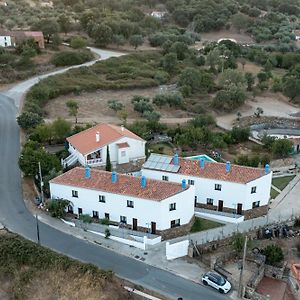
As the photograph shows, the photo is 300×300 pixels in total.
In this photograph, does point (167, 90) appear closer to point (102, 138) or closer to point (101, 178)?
point (102, 138)

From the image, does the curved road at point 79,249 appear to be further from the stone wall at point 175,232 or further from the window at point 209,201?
the window at point 209,201

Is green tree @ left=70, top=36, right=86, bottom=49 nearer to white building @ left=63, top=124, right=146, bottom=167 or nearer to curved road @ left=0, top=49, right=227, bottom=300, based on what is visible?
white building @ left=63, top=124, right=146, bottom=167

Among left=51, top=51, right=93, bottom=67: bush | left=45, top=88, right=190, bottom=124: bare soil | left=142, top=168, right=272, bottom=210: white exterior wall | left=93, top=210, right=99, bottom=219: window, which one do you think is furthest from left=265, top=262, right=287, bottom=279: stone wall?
left=51, top=51, right=93, bottom=67: bush

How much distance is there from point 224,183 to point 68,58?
177 feet

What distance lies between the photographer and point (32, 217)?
35781 mm

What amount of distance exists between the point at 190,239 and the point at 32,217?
12108 millimetres

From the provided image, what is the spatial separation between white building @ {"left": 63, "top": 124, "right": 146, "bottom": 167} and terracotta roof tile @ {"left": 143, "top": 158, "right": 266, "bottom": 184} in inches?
250

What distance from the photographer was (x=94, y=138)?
1715 inches

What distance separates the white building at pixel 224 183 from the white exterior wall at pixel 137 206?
2678mm

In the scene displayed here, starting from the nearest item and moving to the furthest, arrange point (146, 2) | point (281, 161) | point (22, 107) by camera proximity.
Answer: point (281, 161) < point (22, 107) < point (146, 2)

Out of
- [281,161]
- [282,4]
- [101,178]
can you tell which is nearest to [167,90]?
[281,161]

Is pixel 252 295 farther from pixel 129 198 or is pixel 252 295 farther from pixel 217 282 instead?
pixel 129 198

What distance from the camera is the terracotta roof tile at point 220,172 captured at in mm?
37125

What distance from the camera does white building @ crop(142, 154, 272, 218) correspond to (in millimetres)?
37062
